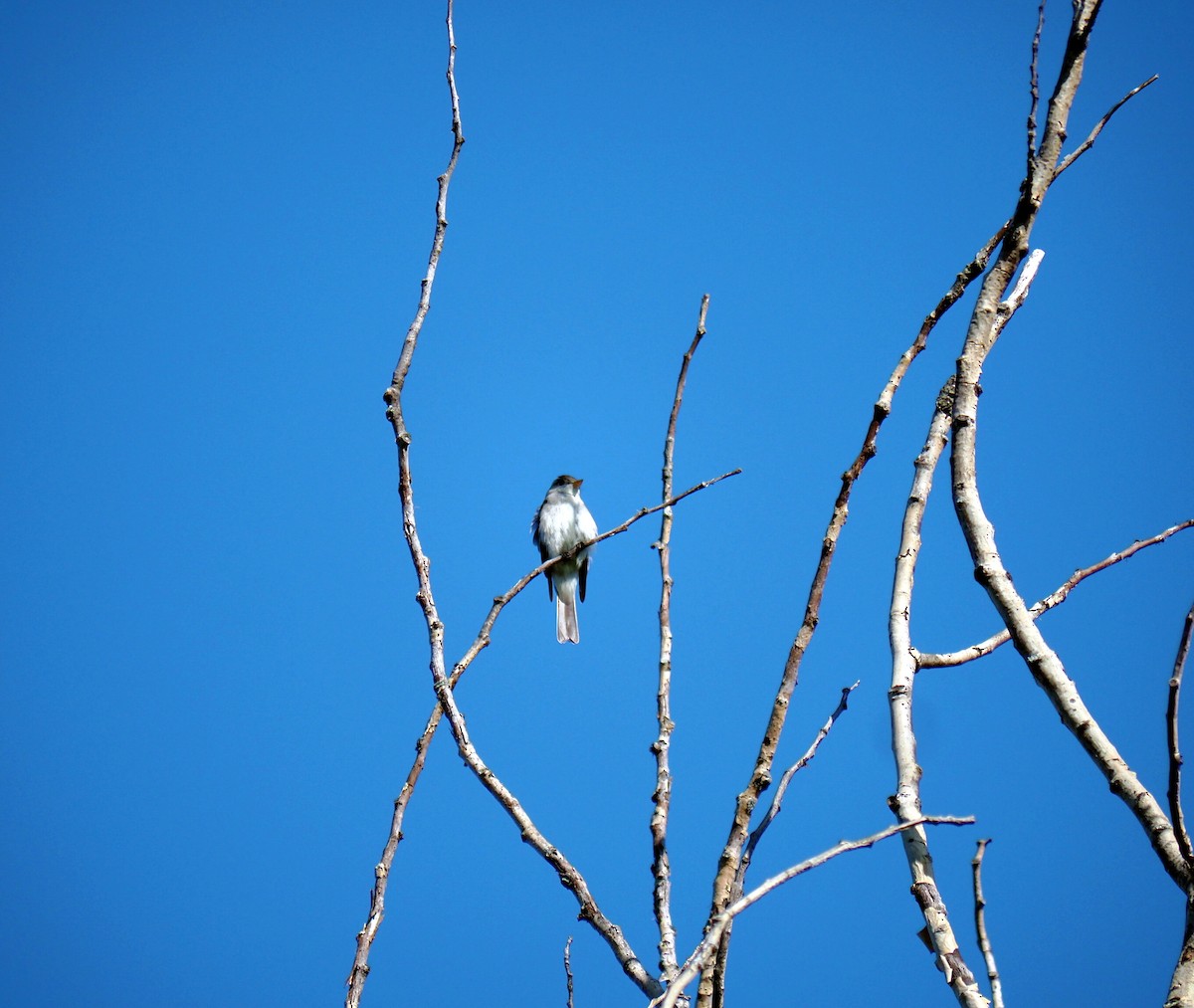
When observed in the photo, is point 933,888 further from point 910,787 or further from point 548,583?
point 548,583

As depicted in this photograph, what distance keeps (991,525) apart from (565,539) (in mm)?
10395

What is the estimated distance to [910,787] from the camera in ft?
6.82

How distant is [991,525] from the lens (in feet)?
7.11

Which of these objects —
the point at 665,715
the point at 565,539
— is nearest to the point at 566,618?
the point at 565,539

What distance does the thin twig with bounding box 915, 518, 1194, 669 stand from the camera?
2330 mm

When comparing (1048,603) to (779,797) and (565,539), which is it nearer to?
(779,797)

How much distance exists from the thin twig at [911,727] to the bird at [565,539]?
932cm

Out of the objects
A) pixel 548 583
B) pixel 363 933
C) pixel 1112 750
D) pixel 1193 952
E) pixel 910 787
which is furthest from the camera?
pixel 548 583

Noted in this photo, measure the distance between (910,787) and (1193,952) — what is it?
532 millimetres

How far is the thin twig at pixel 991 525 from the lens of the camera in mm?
1848

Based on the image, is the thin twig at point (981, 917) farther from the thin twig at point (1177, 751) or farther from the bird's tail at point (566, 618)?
the bird's tail at point (566, 618)

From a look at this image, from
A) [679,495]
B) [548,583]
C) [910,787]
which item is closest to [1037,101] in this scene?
[679,495]

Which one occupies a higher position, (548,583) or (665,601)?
(548,583)

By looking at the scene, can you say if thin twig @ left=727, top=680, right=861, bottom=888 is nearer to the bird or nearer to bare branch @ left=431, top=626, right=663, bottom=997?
bare branch @ left=431, top=626, right=663, bottom=997
